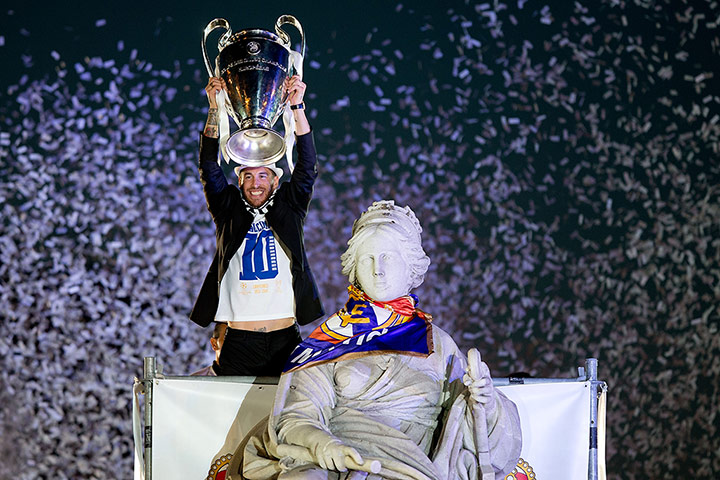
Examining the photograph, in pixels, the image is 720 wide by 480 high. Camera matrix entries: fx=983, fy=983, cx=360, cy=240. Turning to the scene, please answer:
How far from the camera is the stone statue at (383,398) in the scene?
2.75m

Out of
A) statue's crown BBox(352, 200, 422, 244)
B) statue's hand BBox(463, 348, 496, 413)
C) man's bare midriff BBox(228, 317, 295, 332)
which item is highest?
statue's crown BBox(352, 200, 422, 244)

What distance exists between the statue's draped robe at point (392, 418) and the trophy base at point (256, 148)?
1383 mm

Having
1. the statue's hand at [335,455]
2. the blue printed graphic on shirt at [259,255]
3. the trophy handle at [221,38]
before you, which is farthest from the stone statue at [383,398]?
the trophy handle at [221,38]

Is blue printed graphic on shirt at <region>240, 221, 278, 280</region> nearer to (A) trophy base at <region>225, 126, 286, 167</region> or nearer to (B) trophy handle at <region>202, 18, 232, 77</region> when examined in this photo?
(A) trophy base at <region>225, 126, 286, 167</region>

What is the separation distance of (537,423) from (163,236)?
248cm

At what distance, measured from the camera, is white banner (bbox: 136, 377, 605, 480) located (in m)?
3.49

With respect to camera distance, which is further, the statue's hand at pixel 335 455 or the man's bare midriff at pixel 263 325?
the man's bare midriff at pixel 263 325

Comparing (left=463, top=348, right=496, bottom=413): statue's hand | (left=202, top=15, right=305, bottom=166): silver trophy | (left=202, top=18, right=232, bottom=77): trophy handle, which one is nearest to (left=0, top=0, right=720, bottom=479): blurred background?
(left=202, top=18, right=232, bottom=77): trophy handle

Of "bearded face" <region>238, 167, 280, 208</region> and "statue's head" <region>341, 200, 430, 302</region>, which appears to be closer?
"statue's head" <region>341, 200, 430, 302</region>

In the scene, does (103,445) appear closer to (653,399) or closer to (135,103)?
(135,103)

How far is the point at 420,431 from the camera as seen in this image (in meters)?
2.93

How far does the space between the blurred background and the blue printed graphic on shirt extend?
1.05 meters

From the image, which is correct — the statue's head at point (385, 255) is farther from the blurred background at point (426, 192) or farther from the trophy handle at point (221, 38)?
the blurred background at point (426, 192)

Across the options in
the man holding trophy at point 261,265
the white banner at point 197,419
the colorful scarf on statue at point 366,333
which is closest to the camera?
the colorful scarf on statue at point 366,333
